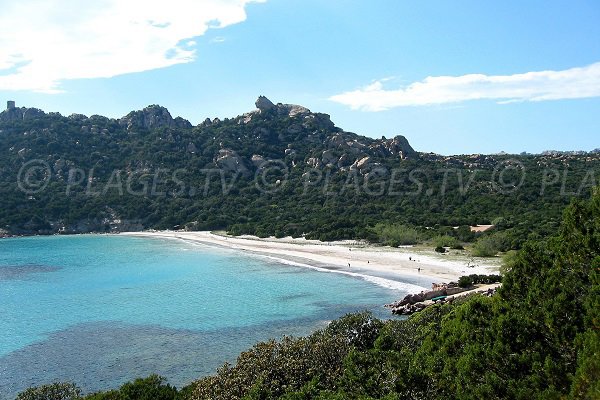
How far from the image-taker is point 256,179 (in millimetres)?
132375

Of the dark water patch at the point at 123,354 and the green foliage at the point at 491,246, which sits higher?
the green foliage at the point at 491,246

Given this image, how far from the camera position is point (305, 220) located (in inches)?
3654

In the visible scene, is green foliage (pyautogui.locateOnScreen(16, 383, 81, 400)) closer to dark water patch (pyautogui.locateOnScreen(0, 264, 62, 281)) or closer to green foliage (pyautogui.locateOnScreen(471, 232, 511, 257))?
green foliage (pyautogui.locateOnScreen(471, 232, 511, 257))

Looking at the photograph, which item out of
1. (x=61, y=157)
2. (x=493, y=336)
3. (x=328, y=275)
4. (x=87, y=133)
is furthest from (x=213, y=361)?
(x=87, y=133)

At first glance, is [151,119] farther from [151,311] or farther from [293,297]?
[293,297]

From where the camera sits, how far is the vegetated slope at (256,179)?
283 ft

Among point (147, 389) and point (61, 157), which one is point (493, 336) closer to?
point (147, 389)

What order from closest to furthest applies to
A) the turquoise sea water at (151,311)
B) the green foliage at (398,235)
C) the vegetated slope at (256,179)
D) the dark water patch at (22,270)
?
the turquoise sea water at (151,311) → the dark water patch at (22,270) → the green foliage at (398,235) → the vegetated slope at (256,179)

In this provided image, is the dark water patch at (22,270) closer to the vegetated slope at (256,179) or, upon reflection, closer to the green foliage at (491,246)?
the vegetated slope at (256,179)

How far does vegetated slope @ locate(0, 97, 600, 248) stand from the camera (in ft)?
283

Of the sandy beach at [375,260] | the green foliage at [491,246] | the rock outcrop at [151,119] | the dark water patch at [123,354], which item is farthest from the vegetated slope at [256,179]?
the dark water patch at [123,354]
